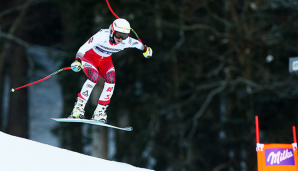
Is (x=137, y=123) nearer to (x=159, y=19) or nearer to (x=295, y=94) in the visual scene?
(x=159, y=19)

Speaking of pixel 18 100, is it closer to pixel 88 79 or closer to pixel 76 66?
pixel 88 79

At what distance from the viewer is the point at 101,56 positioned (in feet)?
13.9

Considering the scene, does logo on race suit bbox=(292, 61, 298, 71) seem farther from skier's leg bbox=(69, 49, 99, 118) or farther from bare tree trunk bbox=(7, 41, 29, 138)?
bare tree trunk bbox=(7, 41, 29, 138)

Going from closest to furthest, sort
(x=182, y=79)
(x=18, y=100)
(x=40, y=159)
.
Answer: (x=40, y=159) → (x=18, y=100) → (x=182, y=79)

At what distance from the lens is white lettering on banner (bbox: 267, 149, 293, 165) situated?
4461mm

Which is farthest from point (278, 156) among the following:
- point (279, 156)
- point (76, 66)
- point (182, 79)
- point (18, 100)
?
point (18, 100)

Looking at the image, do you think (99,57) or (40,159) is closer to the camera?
(99,57)

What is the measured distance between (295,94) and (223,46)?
273 cm

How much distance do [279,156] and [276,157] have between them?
0.05 meters

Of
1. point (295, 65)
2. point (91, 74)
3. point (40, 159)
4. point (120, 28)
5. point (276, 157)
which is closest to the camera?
point (120, 28)

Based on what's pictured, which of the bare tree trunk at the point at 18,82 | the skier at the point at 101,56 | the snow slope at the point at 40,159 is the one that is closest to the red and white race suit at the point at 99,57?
the skier at the point at 101,56

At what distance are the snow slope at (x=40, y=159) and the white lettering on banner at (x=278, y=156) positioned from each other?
2016 millimetres

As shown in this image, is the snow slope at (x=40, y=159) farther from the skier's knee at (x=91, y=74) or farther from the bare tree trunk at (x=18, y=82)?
the bare tree trunk at (x=18, y=82)

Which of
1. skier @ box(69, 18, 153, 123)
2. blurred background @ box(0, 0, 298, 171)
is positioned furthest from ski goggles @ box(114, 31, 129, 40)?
blurred background @ box(0, 0, 298, 171)
